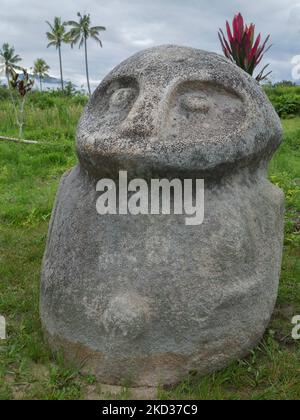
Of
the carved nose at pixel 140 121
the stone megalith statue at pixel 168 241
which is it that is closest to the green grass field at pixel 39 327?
the stone megalith statue at pixel 168 241

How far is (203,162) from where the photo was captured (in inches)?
99.4

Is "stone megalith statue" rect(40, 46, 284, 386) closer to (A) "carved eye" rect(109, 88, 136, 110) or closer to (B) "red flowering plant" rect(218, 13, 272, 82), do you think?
(A) "carved eye" rect(109, 88, 136, 110)

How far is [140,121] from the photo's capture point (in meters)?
2.54

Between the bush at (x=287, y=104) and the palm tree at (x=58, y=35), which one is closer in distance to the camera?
the bush at (x=287, y=104)

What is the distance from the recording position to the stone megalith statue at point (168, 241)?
250cm

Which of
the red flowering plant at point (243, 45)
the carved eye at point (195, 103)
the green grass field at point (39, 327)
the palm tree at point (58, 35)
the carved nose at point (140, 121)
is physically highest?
the palm tree at point (58, 35)

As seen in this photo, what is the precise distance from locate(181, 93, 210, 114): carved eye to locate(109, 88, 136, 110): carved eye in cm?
26

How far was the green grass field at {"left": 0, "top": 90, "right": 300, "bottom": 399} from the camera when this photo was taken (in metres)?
2.58

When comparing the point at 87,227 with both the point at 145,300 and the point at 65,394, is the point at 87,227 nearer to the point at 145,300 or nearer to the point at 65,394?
the point at 145,300

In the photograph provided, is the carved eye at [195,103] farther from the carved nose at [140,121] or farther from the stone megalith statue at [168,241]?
the carved nose at [140,121]

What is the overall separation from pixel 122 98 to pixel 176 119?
332 millimetres

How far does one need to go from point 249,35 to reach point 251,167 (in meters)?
2.18
